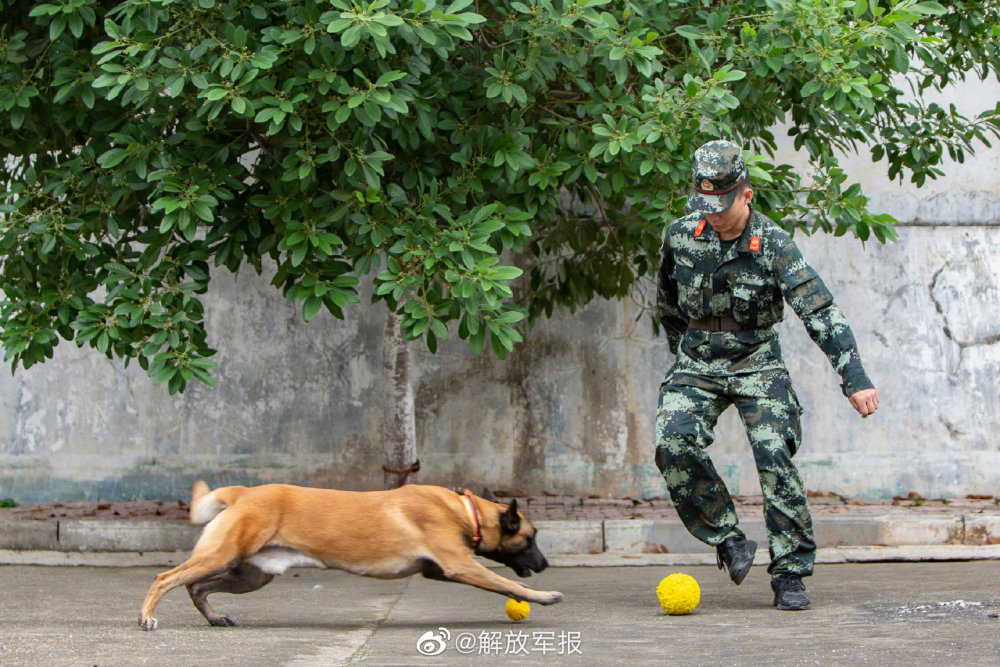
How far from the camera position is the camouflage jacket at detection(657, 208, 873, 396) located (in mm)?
4266

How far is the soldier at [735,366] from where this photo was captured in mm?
4348

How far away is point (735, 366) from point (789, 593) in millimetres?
968

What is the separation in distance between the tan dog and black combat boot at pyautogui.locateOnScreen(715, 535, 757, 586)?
78 centimetres

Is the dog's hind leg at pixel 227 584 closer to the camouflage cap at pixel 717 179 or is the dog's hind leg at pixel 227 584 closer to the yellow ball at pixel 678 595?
the yellow ball at pixel 678 595

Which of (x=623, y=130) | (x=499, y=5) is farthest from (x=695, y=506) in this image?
(x=499, y=5)

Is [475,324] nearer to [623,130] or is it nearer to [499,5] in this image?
[623,130]

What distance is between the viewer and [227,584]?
435 centimetres

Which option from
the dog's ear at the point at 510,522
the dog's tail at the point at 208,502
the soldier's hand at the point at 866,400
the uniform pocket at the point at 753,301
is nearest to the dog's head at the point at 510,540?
the dog's ear at the point at 510,522

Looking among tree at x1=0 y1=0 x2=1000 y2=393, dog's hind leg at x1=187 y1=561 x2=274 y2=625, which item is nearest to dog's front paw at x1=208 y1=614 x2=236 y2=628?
dog's hind leg at x1=187 y1=561 x2=274 y2=625

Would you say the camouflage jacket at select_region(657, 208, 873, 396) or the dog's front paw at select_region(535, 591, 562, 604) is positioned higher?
the camouflage jacket at select_region(657, 208, 873, 396)

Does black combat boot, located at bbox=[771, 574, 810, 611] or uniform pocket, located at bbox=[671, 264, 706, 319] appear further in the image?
uniform pocket, located at bbox=[671, 264, 706, 319]

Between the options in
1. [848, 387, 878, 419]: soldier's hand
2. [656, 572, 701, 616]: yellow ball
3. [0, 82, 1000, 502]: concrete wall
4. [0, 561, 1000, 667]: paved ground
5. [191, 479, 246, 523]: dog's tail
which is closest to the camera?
[0, 561, 1000, 667]: paved ground

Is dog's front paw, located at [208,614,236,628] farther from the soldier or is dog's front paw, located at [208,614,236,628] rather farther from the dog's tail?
the soldier

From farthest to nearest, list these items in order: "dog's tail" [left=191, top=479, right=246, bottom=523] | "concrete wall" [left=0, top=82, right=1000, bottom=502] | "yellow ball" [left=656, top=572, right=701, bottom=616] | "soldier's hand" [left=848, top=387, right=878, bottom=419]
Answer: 1. "concrete wall" [left=0, top=82, right=1000, bottom=502]
2. "yellow ball" [left=656, top=572, right=701, bottom=616]
3. "dog's tail" [left=191, top=479, right=246, bottom=523]
4. "soldier's hand" [left=848, top=387, right=878, bottom=419]
